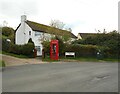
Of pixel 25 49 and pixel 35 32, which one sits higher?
pixel 35 32

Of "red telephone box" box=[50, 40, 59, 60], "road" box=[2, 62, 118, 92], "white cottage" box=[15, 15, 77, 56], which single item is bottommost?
"road" box=[2, 62, 118, 92]

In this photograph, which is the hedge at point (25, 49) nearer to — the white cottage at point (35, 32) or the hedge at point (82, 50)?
the hedge at point (82, 50)

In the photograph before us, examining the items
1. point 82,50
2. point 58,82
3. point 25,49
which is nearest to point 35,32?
point 25,49

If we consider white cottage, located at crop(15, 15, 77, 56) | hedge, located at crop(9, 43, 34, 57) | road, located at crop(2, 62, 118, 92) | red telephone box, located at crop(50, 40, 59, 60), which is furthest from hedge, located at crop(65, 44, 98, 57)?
road, located at crop(2, 62, 118, 92)

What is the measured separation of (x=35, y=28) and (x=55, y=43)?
628 inches

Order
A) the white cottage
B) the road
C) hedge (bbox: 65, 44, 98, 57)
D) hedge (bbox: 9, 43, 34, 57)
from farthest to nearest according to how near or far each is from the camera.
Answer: the white cottage, hedge (bbox: 65, 44, 98, 57), hedge (bbox: 9, 43, 34, 57), the road

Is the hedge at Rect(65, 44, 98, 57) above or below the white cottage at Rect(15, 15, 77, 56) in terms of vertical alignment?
below

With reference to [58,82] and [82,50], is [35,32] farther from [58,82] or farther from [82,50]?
[58,82]

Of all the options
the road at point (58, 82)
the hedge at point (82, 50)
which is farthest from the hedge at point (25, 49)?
the road at point (58, 82)

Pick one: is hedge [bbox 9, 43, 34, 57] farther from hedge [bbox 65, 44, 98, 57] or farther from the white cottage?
the white cottage

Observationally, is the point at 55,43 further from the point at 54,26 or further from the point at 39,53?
the point at 54,26

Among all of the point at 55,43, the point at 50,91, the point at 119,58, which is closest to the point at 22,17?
the point at 55,43

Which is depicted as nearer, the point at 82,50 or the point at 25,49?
the point at 25,49

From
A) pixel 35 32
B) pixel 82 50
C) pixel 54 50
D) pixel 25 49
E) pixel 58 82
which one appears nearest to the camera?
pixel 58 82
